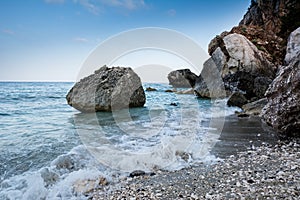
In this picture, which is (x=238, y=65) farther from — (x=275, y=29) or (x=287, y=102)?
(x=287, y=102)

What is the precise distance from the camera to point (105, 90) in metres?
12.7

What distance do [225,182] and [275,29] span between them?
111ft

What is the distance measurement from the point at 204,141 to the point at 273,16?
3285cm

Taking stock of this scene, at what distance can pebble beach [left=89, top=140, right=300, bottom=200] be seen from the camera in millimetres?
2949

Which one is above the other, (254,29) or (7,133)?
(254,29)

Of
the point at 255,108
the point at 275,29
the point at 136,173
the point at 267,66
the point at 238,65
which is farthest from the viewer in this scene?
the point at 275,29

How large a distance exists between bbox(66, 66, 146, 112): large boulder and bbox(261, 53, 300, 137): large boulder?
854 cm

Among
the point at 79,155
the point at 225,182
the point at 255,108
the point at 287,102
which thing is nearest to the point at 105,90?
the point at 79,155

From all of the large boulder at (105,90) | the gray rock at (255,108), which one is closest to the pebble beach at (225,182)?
the gray rock at (255,108)

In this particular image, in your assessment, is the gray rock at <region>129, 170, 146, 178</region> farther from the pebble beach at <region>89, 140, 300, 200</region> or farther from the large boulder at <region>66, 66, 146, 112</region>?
the large boulder at <region>66, 66, 146, 112</region>

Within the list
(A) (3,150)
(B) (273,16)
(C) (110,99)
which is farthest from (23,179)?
(B) (273,16)

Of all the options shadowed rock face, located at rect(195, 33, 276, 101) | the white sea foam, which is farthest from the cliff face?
the white sea foam

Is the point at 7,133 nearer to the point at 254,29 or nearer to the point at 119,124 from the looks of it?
the point at 119,124

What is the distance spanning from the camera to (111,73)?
13.6 m
